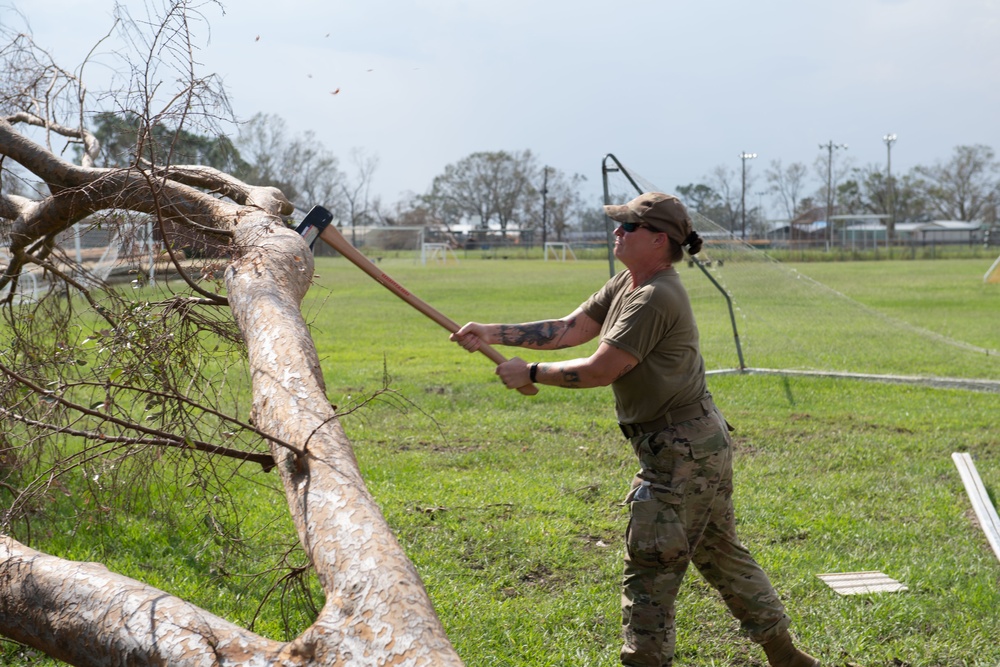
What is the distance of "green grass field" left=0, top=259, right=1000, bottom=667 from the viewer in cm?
400

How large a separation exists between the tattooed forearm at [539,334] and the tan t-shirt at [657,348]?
575 millimetres

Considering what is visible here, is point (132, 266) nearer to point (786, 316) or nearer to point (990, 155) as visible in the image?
point (786, 316)

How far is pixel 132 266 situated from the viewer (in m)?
4.61

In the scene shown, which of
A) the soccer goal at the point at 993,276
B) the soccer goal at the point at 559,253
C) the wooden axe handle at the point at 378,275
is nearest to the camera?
the wooden axe handle at the point at 378,275

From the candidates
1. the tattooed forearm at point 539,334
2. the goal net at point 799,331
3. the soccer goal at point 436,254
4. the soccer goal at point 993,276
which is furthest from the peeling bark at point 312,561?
the soccer goal at point 436,254

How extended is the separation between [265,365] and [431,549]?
2.16 meters

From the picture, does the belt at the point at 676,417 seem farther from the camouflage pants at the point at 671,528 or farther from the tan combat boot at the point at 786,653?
the tan combat boot at the point at 786,653

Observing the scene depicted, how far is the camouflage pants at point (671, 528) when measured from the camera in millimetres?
3336

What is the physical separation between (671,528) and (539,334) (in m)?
1.14

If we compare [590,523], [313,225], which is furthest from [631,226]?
[590,523]

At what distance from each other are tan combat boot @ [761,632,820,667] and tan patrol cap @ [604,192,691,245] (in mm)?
1620

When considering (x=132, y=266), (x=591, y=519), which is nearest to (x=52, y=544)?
(x=132, y=266)

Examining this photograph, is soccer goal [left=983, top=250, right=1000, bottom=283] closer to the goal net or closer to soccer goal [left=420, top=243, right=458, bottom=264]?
the goal net

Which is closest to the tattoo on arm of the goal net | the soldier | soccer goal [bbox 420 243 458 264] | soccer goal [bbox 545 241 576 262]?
the soldier
